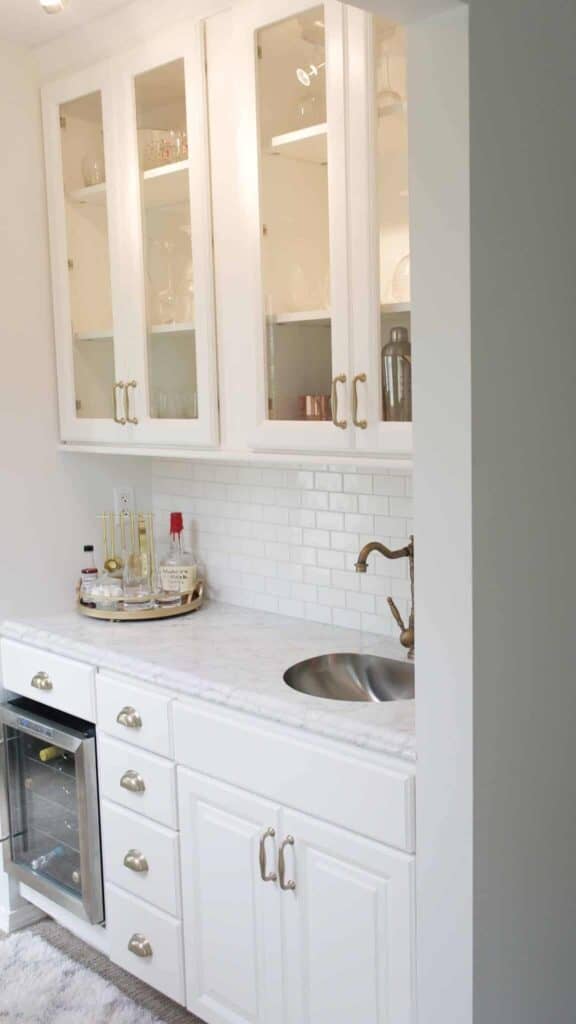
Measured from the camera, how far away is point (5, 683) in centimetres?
289

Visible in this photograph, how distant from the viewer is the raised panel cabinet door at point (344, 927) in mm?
1853

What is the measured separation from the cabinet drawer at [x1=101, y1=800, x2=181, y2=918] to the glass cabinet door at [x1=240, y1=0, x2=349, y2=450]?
3.20 feet

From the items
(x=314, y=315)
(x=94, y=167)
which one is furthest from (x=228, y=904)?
(x=94, y=167)

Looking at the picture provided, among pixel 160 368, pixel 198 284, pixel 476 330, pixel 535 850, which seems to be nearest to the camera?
pixel 476 330

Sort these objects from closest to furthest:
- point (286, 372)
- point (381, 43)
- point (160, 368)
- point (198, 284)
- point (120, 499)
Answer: point (381, 43) → point (286, 372) → point (198, 284) → point (160, 368) → point (120, 499)

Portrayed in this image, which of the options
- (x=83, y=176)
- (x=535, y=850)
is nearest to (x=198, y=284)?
(x=83, y=176)

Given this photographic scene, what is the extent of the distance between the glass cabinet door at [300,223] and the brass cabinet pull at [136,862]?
105cm

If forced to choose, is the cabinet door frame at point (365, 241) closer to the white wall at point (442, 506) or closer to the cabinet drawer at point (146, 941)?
the white wall at point (442, 506)

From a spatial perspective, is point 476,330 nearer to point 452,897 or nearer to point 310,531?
point 452,897

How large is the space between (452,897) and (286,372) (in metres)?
1.20

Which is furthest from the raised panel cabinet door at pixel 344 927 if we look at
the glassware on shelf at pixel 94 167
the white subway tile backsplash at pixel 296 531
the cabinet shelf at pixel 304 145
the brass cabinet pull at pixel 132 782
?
the glassware on shelf at pixel 94 167

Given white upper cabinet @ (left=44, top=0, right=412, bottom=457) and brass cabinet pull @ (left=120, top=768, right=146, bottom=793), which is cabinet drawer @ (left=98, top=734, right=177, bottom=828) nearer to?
brass cabinet pull @ (left=120, top=768, right=146, bottom=793)

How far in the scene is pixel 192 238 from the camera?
252 centimetres

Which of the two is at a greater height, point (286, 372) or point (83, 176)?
point (83, 176)
